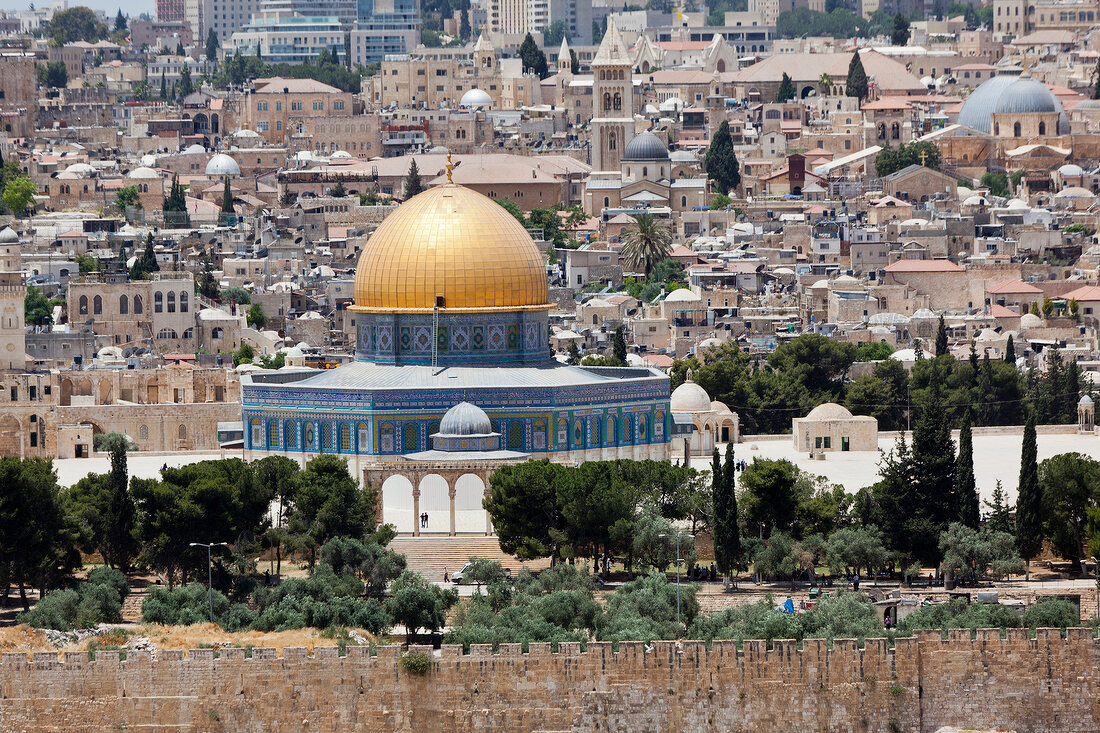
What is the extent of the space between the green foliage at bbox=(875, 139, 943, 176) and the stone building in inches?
2021

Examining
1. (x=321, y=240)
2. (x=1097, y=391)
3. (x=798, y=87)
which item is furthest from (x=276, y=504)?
(x=798, y=87)

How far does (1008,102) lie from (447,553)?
76923 mm

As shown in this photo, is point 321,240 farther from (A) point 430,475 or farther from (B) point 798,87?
(A) point 430,475

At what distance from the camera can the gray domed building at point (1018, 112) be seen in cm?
12362

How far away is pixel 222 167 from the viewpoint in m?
123

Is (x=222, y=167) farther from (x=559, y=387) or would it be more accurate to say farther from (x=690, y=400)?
(x=559, y=387)

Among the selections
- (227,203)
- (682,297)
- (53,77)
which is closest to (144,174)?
(227,203)

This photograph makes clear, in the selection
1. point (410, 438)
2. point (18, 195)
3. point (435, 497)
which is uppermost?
point (18, 195)

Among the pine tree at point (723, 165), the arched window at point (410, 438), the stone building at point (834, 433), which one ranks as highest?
the pine tree at point (723, 165)

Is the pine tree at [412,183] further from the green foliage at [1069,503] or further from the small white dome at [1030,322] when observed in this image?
the green foliage at [1069,503]

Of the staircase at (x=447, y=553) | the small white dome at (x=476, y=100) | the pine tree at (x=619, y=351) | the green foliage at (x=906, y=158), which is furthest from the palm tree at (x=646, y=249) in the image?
the small white dome at (x=476, y=100)

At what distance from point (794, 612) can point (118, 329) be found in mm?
41903

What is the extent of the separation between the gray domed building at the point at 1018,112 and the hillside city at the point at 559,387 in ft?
0.80

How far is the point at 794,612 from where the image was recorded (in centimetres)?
4306
